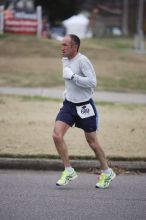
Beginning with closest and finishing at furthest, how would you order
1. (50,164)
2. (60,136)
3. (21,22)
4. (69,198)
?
(69,198) → (60,136) → (50,164) → (21,22)

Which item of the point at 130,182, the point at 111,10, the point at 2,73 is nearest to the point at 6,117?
the point at 130,182

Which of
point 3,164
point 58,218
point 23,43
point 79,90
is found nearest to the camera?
point 58,218

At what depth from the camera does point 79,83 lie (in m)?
8.72

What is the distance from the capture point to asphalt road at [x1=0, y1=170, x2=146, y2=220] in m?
7.39

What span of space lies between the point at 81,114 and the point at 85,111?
2.5 inches

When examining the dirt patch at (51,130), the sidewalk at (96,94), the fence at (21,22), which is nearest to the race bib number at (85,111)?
the dirt patch at (51,130)

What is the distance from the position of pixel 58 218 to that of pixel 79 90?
2.12m

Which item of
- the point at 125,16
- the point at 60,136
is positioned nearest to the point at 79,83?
the point at 60,136

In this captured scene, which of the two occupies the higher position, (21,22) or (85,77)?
(85,77)

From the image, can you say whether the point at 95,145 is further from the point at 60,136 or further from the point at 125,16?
the point at 125,16

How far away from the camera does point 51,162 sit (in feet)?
33.8

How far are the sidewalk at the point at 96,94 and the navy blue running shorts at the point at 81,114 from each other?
8540 mm

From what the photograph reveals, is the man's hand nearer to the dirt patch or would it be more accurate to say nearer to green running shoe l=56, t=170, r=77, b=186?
green running shoe l=56, t=170, r=77, b=186

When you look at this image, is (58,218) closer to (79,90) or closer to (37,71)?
(79,90)
